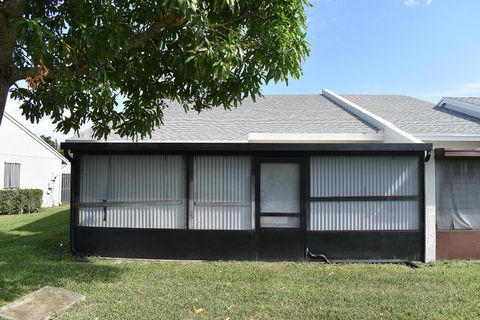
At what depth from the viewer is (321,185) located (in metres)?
8.44

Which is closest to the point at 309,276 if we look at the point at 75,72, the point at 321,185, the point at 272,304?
the point at 272,304

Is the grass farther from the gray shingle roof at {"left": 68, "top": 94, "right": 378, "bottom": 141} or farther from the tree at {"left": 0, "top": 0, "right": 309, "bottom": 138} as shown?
the gray shingle roof at {"left": 68, "top": 94, "right": 378, "bottom": 141}

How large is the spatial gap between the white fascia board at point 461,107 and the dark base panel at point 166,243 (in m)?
7.78

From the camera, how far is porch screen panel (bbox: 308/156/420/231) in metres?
8.38

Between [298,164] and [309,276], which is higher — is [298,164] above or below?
above

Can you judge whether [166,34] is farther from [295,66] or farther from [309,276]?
[309,276]

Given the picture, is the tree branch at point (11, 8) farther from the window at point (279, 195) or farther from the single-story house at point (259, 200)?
the window at point (279, 195)

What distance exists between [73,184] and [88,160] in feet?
1.94

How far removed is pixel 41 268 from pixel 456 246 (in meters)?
8.18

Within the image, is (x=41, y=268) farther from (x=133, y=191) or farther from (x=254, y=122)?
(x=254, y=122)

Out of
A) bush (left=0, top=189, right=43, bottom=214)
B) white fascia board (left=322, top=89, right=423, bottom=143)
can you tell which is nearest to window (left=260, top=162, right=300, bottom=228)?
white fascia board (left=322, top=89, right=423, bottom=143)

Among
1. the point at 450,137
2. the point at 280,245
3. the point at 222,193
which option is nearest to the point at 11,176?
the point at 222,193

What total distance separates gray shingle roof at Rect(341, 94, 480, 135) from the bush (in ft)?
49.3

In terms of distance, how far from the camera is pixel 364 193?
27.7 ft
